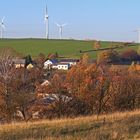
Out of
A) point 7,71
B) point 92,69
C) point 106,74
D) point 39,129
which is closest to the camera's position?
point 39,129

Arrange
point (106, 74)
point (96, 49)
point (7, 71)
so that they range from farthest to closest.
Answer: point (96, 49)
point (106, 74)
point (7, 71)

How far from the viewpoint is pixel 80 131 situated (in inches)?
450

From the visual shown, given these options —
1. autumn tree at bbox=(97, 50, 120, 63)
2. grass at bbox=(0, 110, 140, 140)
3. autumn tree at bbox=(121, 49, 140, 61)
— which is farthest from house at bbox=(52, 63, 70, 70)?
grass at bbox=(0, 110, 140, 140)

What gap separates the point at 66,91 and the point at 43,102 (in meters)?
4.64

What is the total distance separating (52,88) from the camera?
4219cm

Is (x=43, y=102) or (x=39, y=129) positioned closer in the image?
(x=39, y=129)

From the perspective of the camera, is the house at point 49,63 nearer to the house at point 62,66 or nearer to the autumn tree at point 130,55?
the house at point 62,66

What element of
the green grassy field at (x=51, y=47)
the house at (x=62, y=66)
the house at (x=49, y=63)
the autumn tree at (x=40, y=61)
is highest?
the green grassy field at (x=51, y=47)

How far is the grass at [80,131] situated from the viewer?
10.6 metres

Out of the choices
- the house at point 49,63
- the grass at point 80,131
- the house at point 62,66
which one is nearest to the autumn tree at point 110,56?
the house at point 62,66

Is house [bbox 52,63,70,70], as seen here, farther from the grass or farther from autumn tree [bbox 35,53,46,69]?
the grass

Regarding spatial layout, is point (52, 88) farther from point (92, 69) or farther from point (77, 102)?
point (92, 69)

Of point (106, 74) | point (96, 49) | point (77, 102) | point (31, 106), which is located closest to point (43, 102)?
point (31, 106)

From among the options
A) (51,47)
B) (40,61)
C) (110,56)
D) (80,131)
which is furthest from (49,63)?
(80,131)
